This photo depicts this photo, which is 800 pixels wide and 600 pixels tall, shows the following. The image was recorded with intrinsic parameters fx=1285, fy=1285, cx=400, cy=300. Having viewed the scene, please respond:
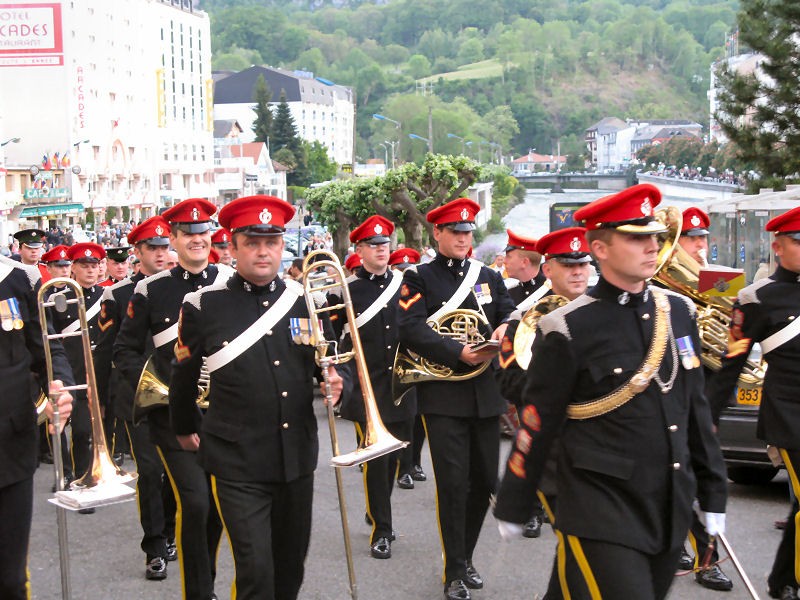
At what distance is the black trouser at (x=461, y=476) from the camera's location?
7.55 meters

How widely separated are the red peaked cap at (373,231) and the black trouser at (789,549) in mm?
3949

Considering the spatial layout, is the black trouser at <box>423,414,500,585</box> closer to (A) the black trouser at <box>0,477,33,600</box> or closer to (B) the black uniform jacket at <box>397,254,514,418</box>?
(B) the black uniform jacket at <box>397,254,514,418</box>

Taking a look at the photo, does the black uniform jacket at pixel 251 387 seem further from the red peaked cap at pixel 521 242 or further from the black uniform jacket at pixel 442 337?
the red peaked cap at pixel 521 242

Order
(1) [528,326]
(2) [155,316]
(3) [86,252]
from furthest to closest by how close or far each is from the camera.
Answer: (3) [86,252] → (2) [155,316] → (1) [528,326]

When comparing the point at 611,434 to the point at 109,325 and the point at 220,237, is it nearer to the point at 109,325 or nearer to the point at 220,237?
the point at 109,325

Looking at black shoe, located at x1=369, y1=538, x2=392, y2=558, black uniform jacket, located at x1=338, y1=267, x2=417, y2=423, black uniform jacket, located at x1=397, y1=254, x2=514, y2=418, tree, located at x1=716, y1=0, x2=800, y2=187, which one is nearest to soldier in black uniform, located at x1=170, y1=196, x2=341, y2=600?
black uniform jacket, located at x1=397, y1=254, x2=514, y2=418

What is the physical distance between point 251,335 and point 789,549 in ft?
10.4

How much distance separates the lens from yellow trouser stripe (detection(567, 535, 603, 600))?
4703mm

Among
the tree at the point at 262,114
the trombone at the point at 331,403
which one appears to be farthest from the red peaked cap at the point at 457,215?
the tree at the point at 262,114

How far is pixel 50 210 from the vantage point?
69.4 meters

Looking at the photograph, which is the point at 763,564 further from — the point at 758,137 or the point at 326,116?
the point at 326,116

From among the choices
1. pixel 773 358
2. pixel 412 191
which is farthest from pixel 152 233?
pixel 412 191

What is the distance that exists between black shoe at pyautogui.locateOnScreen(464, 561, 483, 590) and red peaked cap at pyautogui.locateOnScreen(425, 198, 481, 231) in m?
2.09

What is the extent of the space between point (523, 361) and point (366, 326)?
335cm
